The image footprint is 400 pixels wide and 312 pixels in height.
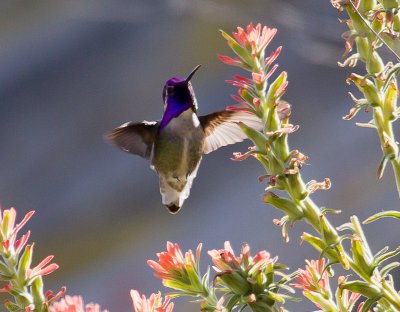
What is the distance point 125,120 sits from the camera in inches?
164

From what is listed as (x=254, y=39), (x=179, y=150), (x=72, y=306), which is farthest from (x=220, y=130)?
(x=72, y=306)

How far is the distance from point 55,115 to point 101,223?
2.03 ft

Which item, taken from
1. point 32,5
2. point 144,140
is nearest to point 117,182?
point 32,5

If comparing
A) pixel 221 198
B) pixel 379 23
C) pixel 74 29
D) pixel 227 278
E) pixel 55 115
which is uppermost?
pixel 74 29

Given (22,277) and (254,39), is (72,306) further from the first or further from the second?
(254,39)

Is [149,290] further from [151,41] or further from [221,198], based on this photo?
[151,41]

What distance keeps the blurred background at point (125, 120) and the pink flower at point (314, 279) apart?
291 cm

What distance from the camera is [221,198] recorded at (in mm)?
4246

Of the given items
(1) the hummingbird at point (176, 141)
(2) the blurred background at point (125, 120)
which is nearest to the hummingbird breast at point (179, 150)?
(1) the hummingbird at point (176, 141)

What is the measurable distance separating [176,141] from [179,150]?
3 centimetres

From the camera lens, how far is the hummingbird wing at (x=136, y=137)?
2012 mm

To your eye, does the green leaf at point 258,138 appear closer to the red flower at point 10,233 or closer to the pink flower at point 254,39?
the pink flower at point 254,39

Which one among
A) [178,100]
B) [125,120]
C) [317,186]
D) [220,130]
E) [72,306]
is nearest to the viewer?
[72,306]

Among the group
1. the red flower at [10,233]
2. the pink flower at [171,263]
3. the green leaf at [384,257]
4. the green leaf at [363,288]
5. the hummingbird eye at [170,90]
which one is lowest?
the green leaf at [363,288]
